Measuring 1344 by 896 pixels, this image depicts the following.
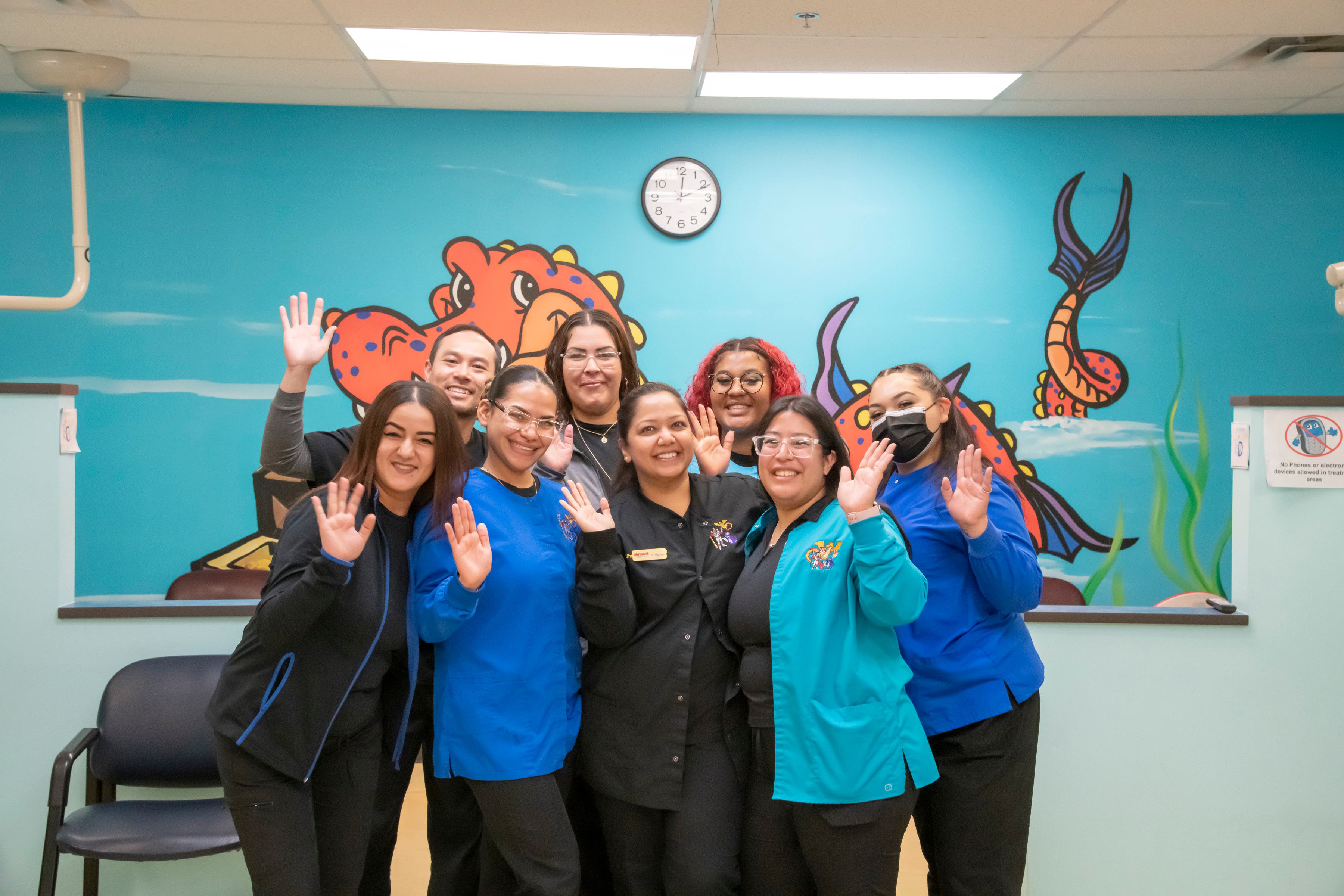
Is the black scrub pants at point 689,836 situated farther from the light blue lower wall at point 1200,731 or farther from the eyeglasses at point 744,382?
the light blue lower wall at point 1200,731

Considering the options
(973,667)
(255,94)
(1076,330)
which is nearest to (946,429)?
(973,667)

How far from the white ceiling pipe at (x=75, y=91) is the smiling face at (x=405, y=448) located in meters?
2.89

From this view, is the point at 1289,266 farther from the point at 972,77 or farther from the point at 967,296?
the point at 972,77

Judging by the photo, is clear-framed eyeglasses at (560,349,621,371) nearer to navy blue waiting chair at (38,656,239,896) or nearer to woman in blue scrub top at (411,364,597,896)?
woman in blue scrub top at (411,364,597,896)

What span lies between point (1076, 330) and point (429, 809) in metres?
3.80

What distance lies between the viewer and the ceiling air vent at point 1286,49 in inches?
137

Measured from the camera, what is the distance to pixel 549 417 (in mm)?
2025

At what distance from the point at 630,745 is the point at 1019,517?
1.03m

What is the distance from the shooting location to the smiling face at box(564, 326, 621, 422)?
2414 millimetres

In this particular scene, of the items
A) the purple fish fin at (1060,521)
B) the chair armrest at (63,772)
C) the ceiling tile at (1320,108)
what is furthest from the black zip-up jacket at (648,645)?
the ceiling tile at (1320,108)

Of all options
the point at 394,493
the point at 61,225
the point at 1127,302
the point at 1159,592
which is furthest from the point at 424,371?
the point at 1159,592

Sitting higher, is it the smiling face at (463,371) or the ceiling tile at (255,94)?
the ceiling tile at (255,94)

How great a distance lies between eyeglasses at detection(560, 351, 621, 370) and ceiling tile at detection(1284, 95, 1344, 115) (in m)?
3.93

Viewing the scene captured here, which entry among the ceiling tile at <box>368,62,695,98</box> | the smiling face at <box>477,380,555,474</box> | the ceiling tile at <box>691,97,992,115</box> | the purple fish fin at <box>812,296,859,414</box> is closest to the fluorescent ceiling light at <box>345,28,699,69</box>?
the ceiling tile at <box>368,62,695,98</box>
